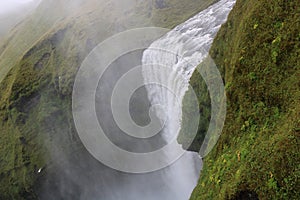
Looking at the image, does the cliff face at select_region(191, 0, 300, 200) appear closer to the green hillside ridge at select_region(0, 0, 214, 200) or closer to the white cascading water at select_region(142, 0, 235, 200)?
the white cascading water at select_region(142, 0, 235, 200)

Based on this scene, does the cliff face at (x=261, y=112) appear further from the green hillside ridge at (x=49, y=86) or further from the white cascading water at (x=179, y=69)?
the green hillside ridge at (x=49, y=86)

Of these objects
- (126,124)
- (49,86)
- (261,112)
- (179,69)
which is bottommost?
(126,124)

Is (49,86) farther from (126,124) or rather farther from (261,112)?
(261,112)

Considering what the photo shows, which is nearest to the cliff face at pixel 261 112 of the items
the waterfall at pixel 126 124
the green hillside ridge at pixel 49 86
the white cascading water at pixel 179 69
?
the white cascading water at pixel 179 69

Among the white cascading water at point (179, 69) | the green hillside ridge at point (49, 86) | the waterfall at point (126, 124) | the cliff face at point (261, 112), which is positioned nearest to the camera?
the cliff face at point (261, 112)

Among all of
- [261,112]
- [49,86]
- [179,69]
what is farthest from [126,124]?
[261,112]

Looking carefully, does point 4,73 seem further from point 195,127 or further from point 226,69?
point 226,69
